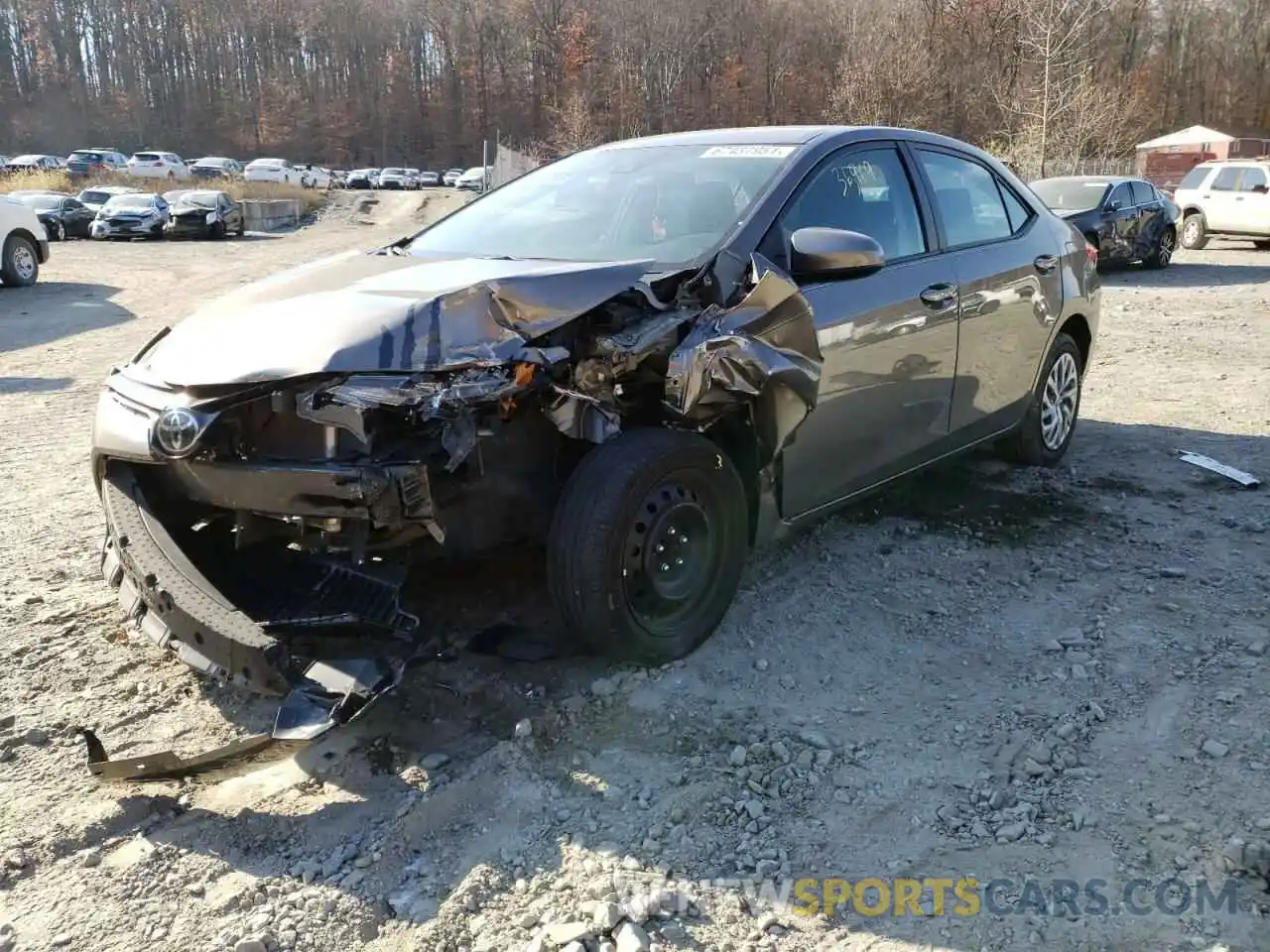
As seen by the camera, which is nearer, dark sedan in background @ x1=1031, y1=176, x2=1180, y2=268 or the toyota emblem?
the toyota emblem

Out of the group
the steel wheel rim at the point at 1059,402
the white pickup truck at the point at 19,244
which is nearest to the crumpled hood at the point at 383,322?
the steel wheel rim at the point at 1059,402

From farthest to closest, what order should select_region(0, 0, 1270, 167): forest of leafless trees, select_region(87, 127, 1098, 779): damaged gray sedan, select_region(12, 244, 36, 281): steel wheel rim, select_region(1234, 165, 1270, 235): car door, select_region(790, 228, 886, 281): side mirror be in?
select_region(0, 0, 1270, 167): forest of leafless trees < select_region(1234, 165, 1270, 235): car door < select_region(12, 244, 36, 281): steel wheel rim < select_region(790, 228, 886, 281): side mirror < select_region(87, 127, 1098, 779): damaged gray sedan

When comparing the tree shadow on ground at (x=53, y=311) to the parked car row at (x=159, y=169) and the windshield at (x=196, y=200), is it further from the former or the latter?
the parked car row at (x=159, y=169)

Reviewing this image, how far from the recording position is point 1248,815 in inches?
108

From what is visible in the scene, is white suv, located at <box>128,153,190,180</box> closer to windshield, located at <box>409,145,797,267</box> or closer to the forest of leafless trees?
the forest of leafless trees

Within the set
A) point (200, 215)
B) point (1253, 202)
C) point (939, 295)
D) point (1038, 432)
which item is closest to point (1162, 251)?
point (1253, 202)

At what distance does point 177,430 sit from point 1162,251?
17.6m

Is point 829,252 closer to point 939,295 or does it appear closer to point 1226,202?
point 939,295

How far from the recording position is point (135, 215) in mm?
28219

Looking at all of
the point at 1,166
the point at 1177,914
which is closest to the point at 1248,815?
the point at 1177,914

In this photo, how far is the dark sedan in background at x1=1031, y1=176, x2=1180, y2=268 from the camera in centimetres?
1593

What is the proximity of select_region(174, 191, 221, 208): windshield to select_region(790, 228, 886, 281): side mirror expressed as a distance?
29.1m

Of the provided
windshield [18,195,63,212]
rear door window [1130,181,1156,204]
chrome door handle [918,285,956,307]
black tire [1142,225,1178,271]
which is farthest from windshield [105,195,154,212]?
chrome door handle [918,285,956,307]

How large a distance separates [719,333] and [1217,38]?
268 ft
